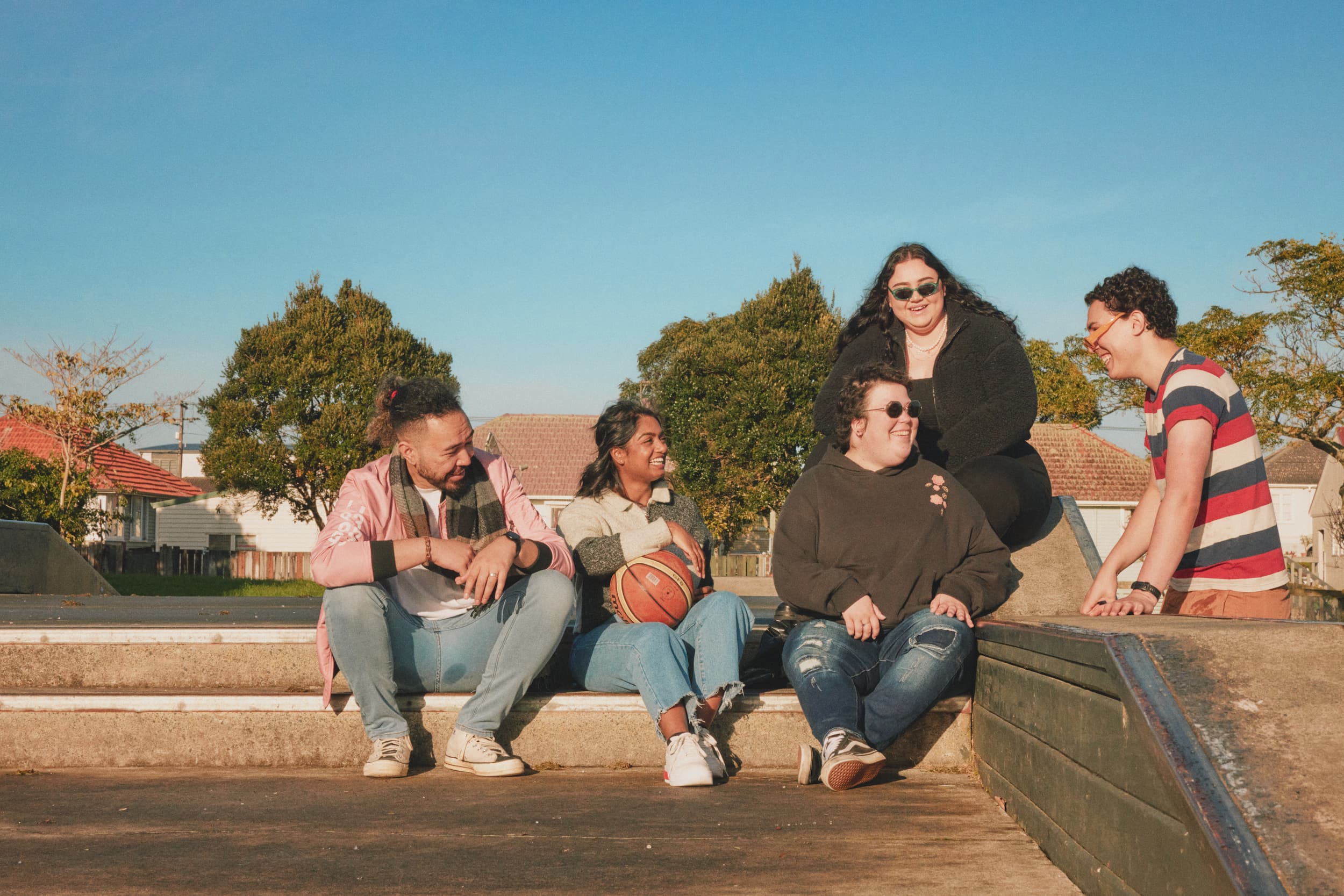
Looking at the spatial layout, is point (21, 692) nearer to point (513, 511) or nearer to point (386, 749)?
point (386, 749)

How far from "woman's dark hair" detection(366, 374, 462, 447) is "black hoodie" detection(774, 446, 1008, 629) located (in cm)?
137

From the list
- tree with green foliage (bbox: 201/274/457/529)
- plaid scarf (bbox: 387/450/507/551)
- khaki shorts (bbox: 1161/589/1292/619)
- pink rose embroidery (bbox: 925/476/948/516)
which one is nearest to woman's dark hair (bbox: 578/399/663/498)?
plaid scarf (bbox: 387/450/507/551)

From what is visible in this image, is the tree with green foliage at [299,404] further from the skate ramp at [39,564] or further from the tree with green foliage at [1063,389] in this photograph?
Answer: the tree with green foliage at [1063,389]

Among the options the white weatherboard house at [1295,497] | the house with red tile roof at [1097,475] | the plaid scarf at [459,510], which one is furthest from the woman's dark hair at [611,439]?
the white weatherboard house at [1295,497]

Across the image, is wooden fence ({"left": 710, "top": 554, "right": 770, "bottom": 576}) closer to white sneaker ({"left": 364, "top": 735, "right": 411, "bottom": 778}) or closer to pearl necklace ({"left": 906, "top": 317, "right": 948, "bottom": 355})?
pearl necklace ({"left": 906, "top": 317, "right": 948, "bottom": 355})

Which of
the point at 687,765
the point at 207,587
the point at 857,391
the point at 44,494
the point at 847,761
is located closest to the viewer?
the point at 847,761

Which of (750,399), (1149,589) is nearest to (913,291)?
(1149,589)

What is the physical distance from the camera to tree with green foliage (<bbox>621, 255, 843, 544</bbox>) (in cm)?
3466

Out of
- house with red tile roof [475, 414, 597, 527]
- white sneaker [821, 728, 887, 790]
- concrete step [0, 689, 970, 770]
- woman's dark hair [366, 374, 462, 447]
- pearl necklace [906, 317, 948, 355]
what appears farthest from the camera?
house with red tile roof [475, 414, 597, 527]

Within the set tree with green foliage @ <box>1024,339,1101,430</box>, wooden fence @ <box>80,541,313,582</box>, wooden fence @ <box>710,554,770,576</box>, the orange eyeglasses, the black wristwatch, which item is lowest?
wooden fence @ <box>710,554,770,576</box>

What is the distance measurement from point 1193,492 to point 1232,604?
1.43ft

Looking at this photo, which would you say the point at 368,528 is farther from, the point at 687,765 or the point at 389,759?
the point at 687,765

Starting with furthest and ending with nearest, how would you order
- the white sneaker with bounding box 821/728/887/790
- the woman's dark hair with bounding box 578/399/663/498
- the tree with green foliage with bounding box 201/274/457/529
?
the tree with green foliage with bounding box 201/274/457/529 → the woman's dark hair with bounding box 578/399/663/498 → the white sneaker with bounding box 821/728/887/790

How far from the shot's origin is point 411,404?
4.09m
